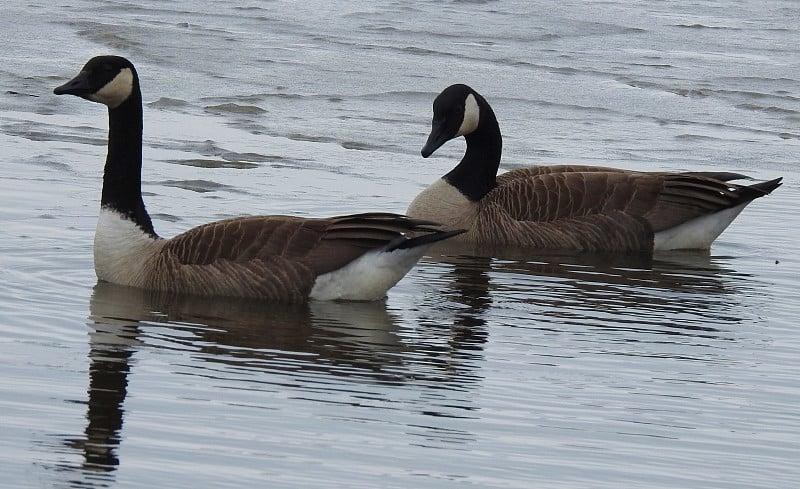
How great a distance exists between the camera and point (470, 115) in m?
11.3

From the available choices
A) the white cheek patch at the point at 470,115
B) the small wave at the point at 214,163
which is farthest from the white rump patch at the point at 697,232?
the small wave at the point at 214,163

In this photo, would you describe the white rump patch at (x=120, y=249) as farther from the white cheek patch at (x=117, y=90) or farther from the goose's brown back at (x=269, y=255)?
the white cheek patch at (x=117, y=90)

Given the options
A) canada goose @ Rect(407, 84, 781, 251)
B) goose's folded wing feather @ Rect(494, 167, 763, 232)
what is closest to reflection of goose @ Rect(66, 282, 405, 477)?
canada goose @ Rect(407, 84, 781, 251)

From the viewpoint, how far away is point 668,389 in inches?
263

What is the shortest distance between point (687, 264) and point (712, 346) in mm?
2788

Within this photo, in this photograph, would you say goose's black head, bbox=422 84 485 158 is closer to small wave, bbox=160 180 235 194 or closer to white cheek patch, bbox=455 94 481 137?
white cheek patch, bbox=455 94 481 137

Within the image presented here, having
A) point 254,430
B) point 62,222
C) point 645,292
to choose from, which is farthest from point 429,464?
point 62,222

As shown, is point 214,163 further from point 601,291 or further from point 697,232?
point 601,291

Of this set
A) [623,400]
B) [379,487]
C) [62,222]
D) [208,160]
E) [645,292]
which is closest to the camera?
[379,487]

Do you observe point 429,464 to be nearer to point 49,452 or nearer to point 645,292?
point 49,452

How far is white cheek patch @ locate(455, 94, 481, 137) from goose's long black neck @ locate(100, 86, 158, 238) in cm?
304

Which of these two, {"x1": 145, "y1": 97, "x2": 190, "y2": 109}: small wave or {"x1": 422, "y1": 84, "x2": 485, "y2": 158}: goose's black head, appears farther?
{"x1": 145, "y1": 97, "x2": 190, "y2": 109}: small wave

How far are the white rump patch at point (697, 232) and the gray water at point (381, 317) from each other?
0.19 meters

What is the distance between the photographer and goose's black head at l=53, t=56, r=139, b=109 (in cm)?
860
